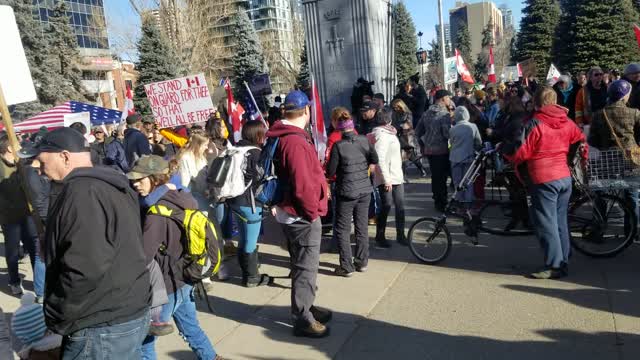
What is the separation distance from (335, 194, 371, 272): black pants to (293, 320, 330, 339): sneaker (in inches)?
55.3

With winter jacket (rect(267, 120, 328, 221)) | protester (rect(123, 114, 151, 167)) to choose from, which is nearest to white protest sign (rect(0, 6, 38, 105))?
winter jacket (rect(267, 120, 328, 221))

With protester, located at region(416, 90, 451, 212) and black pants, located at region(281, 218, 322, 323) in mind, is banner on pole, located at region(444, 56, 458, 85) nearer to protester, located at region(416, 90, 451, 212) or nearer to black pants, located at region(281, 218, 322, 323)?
protester, located at region(416, 90, 451, 212)

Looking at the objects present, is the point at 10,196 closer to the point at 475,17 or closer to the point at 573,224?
the point at 573,224

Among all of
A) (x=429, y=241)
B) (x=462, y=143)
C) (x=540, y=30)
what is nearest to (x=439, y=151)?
(x=462, y=143)

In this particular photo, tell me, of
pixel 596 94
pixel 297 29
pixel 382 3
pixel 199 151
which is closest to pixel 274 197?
pixel 199 151

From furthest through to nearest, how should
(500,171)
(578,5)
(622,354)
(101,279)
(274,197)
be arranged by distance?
1. (578,5)
2. (500,171)
3. (274,197)
4. (622,354)
5. (101,279)

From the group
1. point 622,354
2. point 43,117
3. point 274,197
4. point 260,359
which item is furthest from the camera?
point 43,117

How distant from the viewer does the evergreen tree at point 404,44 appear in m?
57.4

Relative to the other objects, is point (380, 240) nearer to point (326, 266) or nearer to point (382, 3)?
point (326, 266)

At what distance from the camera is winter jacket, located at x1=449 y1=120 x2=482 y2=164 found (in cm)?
761

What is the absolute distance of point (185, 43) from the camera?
3528cm

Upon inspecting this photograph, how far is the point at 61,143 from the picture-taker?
2.64 m

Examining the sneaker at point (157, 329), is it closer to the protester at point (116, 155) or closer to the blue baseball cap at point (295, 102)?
the blue baseball cap at point (295, 102)

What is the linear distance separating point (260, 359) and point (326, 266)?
2236mm
